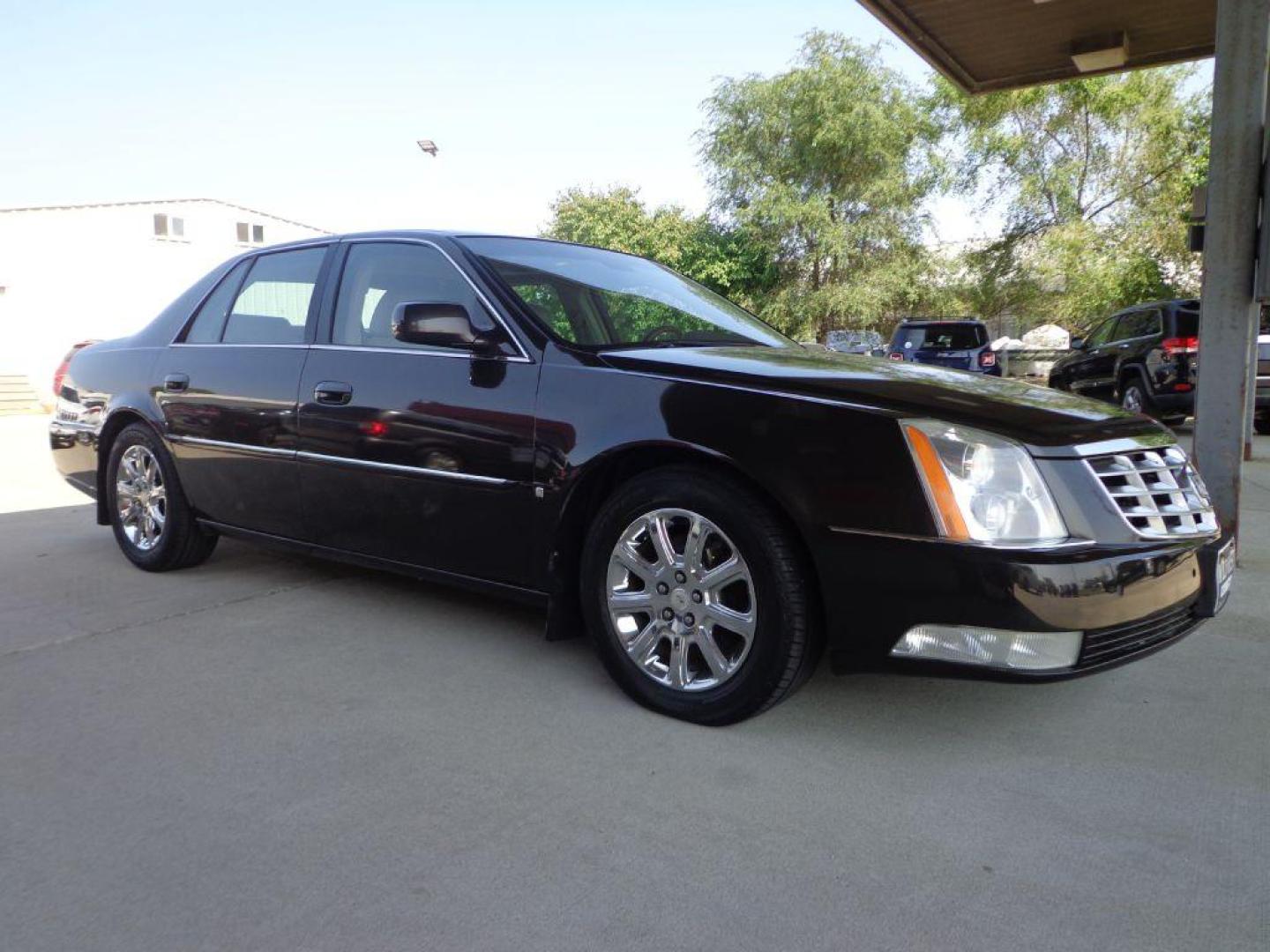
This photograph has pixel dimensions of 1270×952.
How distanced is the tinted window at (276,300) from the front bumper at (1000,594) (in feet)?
8.46

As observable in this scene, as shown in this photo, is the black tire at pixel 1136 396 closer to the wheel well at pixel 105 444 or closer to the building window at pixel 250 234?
the wheel well at pixel 105 444

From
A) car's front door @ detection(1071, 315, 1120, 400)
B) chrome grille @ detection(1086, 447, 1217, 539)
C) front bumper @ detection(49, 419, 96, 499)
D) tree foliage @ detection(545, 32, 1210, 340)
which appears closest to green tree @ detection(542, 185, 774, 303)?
tree foliage @ detection(545, 32, 1210, 340)

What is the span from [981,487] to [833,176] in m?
29.2

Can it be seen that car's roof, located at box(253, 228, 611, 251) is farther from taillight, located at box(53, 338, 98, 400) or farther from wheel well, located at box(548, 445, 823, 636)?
taillight, located at box(53, 338, 98, 400)

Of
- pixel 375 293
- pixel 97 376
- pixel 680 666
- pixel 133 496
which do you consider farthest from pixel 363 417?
pixel 97 376

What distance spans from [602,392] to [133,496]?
10.1ft

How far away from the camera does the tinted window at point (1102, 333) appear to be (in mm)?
13203

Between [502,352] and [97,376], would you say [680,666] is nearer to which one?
[502,352]

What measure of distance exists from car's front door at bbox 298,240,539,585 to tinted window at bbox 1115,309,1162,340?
10.6 meters

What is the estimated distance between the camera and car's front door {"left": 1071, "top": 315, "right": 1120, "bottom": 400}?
42.2ft

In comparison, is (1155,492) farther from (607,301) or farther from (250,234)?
(250,234)

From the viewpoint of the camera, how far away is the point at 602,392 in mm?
3141

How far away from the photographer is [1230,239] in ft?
16.6

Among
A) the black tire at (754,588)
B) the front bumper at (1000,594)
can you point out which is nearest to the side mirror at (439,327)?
the black tire at (754,588)
